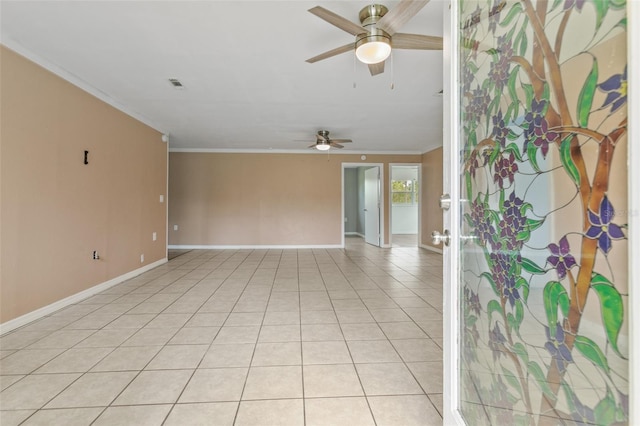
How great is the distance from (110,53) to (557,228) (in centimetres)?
339

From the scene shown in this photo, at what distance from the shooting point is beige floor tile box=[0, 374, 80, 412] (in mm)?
1508

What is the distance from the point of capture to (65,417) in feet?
4.65

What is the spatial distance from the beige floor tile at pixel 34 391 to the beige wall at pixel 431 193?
5946 mm

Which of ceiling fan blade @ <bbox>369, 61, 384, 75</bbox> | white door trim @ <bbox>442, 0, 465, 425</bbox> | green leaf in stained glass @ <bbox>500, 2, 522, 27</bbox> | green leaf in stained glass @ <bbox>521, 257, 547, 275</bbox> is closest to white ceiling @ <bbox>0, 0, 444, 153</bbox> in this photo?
ceiling fan blade @ <bbox>369, 61, 384, 75</bbox>

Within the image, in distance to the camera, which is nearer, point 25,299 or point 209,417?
point 209,417

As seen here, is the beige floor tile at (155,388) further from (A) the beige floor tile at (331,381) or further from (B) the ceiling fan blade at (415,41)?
(B) the ceiling fan blade at (415,41)

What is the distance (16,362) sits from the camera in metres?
1.90

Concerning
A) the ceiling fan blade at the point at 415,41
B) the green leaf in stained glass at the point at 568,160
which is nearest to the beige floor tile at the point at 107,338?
the green leaf in stained glass at the point at 568,160

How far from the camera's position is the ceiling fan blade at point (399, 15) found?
1647 millimetres

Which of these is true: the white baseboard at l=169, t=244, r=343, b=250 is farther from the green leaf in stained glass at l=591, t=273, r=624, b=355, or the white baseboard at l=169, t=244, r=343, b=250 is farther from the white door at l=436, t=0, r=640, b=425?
the green leaf in stained glass at l=591, t=273, r=624, b=355

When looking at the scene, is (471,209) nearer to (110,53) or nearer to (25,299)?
(110,53)

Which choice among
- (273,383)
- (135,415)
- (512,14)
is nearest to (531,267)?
(512,14)

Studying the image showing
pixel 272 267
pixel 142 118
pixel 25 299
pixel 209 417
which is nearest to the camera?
pixel 209 417

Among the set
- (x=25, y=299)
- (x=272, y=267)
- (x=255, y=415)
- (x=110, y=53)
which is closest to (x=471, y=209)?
(x=255, y=415)
